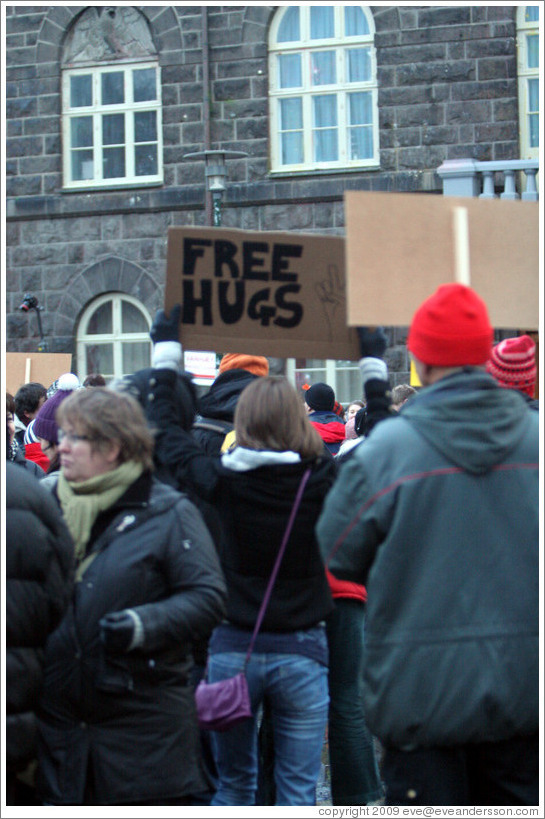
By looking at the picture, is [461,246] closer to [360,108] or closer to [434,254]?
[434,254]

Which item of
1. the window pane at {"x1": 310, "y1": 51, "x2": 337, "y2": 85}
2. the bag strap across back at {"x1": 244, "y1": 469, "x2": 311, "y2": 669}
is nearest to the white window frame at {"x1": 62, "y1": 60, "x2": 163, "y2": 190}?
the window pane at {"x1": 310, "y1": 51, "x2": 337, "y2": 85}

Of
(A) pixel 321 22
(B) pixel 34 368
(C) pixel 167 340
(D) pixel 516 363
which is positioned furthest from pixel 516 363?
(A) pixel 321 22

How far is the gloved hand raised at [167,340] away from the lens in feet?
12.0

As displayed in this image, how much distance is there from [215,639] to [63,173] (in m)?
13.4

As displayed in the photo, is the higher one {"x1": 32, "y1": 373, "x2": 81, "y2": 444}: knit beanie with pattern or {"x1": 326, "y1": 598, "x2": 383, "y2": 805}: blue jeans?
{"x1": 32, "y1": 373, "x2": 81, "y2": 444}: knit beanie with pattern

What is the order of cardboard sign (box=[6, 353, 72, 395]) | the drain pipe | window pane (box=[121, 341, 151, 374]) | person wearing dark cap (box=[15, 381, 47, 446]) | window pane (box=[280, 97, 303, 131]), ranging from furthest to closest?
1. window pane (box=[121, 341, 151, 374])
2. window pane (box=[280, 97, 303, 131])
3. the drain pipe
4. cardboard sign (box=[6, 353, 72, 395])
5. person wearing dark cap (box=[15, 381, 47, 446])

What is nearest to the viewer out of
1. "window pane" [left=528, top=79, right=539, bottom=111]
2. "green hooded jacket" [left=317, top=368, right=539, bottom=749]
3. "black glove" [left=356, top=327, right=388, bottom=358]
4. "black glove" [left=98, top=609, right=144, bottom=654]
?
"green hooded jacket" [left=317, top=368, right=539, bottom=749]

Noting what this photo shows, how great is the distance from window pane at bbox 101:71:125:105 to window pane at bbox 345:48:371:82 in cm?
317

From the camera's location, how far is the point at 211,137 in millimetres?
15461

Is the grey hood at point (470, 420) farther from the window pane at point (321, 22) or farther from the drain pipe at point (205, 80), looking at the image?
the window pane at point (321, 22)

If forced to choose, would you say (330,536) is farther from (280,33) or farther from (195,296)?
(280,33)

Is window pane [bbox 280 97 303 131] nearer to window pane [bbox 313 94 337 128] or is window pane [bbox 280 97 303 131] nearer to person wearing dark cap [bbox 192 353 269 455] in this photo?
window pane [bbox 313 94 337 128]

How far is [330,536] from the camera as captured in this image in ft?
9.26

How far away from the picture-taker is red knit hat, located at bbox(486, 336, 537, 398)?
418cm
